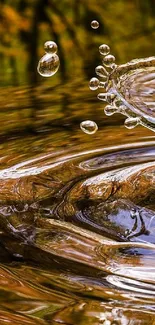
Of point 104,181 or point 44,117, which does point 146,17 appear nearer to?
point 44,117

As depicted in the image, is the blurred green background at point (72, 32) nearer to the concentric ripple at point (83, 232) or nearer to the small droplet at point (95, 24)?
the small droplet at point (95, 24)

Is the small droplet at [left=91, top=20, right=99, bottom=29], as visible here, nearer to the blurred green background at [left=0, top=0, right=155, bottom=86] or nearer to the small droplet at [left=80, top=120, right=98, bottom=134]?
the blurred green background at [left=0, top=0, right=155, bottom=86]

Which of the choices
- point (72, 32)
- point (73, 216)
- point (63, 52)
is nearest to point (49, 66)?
point (73, 216)

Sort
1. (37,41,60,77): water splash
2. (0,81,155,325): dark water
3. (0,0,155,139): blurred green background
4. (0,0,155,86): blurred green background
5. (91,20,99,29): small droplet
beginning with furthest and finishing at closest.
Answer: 1. (91,20,99,29): small droplet
2. (0,0,155,86): blurred green background
3. (0,0,155,139): blurred green background
4. (37,41,60,77): water splash
5. (0,81,155,325): dark water

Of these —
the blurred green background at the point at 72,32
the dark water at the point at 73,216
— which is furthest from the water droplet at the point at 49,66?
the blurred green background at the point at 72,32

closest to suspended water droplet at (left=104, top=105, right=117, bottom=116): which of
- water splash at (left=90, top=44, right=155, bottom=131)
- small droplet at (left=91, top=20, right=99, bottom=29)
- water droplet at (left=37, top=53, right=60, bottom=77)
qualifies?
water splash at (left=90, top=44, right=155, bottom=131)

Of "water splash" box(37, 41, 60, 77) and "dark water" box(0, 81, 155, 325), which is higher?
"water splash" box(37, 41, 60, 77)

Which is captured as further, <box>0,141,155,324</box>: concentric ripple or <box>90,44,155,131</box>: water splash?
<box>90,44,155,131</box>: water splash
